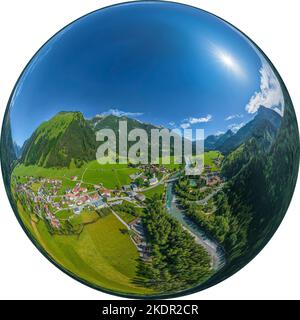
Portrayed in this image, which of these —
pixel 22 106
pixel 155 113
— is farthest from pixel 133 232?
pixel 22 106

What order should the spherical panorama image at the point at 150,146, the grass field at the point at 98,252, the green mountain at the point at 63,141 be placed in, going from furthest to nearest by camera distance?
the grass field at the point at 98,252 → the green mountain at the point at 63,141 → the spherical panorama image at the point at 150,146

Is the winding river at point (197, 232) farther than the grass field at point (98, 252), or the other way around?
the grass field at point (98, 252)

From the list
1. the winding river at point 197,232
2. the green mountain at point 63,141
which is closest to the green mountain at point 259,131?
the winding river at point 197,232

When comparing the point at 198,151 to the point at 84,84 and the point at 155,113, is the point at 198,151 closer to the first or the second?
the point at 155,113

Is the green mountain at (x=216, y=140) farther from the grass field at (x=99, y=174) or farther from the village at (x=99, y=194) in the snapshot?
the grass field at (x=99, y=174)

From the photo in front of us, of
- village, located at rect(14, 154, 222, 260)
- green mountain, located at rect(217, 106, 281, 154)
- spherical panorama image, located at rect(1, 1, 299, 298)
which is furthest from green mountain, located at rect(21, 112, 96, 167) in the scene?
green mountain, located at rect(217, 106, 281, 154)

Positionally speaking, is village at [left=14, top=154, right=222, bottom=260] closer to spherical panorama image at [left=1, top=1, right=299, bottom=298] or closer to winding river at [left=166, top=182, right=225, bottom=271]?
spherical panorama image at [left=1, top=1, right=299, bottom=298]
